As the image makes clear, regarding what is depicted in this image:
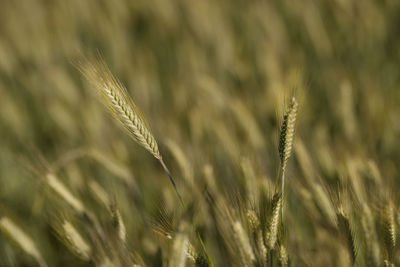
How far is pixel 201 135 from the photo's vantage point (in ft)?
4.66

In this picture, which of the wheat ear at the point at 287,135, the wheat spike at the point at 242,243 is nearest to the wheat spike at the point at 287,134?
the wheat ear at the point at 287,135

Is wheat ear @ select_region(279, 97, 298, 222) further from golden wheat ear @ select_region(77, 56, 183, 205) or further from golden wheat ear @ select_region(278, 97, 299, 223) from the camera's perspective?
golden wheat ear @ select_region(77, 56, 183, 205)

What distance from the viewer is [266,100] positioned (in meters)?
1.54

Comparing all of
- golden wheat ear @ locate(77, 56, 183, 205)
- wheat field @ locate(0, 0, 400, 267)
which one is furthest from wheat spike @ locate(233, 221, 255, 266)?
golden wheat ear @ locate(77, 56, 183, 205)

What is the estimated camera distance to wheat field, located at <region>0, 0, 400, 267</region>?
73 cm

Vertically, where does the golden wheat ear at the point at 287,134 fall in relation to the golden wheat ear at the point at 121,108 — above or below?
below

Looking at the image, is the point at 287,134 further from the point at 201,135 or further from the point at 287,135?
the point at 201,135

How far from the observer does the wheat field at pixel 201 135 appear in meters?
0.73

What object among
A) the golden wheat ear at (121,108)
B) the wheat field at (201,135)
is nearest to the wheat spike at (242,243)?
the wheat field at (201,135)

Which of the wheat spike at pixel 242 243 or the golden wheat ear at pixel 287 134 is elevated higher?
the golden wheat ear at pixel 287 134

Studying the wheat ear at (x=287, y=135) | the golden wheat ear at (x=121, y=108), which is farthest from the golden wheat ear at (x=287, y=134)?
the golden wheat ear at (x=121, y=108)

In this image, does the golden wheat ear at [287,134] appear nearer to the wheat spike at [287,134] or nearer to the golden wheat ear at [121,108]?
the wheat spike at [287,134]

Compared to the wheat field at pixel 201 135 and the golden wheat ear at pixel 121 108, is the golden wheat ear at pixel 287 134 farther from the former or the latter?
the golden wheat ear at pixel 121 108

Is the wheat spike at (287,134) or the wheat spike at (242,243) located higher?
the wheat spike at (287,134)
